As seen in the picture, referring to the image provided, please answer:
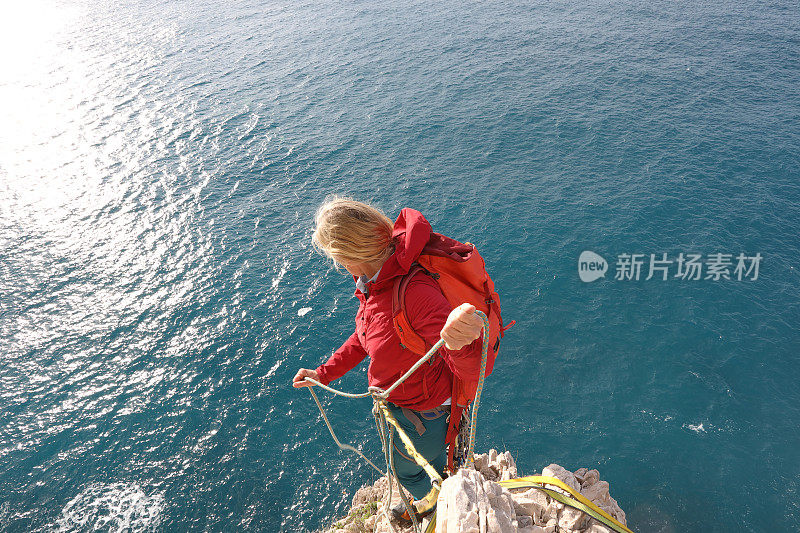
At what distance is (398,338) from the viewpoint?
5.32 metres

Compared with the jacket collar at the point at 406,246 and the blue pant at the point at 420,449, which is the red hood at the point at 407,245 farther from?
the blue pant at the point at 420,449

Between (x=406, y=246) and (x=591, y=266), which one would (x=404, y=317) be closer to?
(x=406, y=246)

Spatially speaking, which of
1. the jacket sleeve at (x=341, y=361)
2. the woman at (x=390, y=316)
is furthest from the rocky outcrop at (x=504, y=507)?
the jacket sleeve at (x=341, y=361)

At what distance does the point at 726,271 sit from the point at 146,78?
48.8 meters

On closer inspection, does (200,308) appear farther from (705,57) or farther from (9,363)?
(705,57)

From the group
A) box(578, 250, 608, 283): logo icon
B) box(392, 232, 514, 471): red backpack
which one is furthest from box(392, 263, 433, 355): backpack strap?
box(578, 250, 608, 283): logo icon

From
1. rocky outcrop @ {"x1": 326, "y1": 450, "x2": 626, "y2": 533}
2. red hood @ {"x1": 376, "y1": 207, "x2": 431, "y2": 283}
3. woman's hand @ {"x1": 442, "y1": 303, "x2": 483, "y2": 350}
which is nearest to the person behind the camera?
woman's hand @ {"x1": 442, "y1": 303, "x2": 483, "y2": 350}

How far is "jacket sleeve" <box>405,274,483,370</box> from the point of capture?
455 centimetres

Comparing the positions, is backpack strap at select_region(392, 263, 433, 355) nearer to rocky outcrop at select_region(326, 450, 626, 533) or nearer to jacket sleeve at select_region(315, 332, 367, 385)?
jacket sleeve at select_region(315, 332, 367, 385)

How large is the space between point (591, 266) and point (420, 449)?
18.5 m

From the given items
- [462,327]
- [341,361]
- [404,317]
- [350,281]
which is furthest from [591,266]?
[462,327]

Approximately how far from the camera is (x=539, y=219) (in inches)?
995

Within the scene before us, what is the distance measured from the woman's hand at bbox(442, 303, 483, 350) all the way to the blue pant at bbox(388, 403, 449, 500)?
8.67 feet

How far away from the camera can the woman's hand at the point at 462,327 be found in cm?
371
